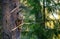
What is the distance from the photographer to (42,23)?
436cm

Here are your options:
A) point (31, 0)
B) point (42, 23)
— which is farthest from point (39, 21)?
point (31, 0)

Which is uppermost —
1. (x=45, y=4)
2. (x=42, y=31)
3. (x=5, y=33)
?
(x=45, y=4)

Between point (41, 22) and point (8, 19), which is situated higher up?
point (8, 19)

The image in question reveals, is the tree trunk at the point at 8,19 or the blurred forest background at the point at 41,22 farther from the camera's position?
the blurred forest background at the point at 41,22

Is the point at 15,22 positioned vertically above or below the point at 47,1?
below

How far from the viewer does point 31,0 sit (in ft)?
12.0

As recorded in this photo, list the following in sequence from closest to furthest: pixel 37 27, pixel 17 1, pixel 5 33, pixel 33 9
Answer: pixel 5 33, pixel 17 1, pixel 33 9, pixel 37 27

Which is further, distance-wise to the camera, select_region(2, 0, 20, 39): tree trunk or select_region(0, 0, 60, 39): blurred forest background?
select_region(0, 0, 60, 39): blurred forest background

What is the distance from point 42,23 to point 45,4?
45 centimetres

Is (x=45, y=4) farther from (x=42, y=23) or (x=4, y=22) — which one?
(x=4, y=22)

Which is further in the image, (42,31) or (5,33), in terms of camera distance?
(42,31)

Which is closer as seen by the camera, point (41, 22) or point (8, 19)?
point (8, 19)

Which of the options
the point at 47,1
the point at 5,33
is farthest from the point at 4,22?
the point at 47,1

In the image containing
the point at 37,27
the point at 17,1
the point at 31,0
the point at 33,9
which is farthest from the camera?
the point at 37,27
